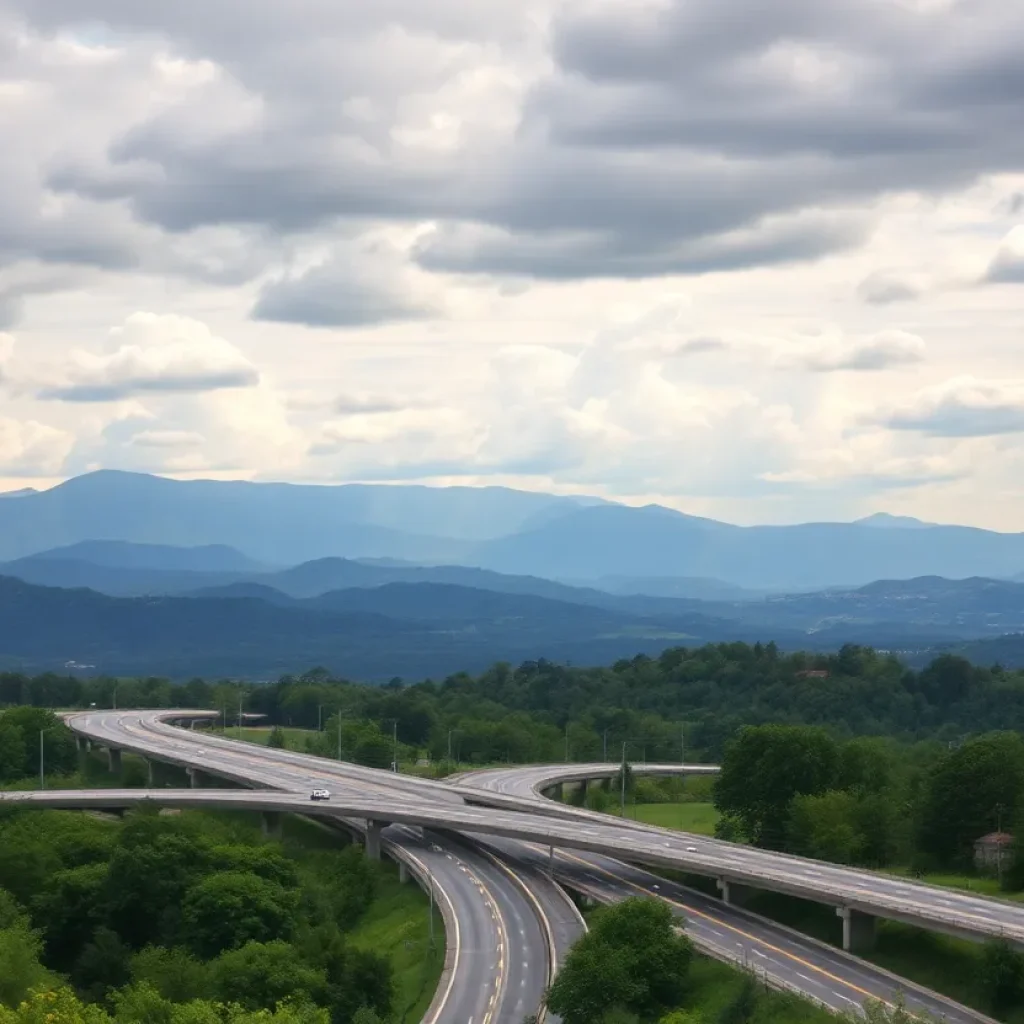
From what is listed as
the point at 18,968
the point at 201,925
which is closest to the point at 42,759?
the point at 201,925

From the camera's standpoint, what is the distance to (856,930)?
6894 cm

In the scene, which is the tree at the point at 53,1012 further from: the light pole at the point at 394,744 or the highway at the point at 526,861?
the light pole at the point at 394,744

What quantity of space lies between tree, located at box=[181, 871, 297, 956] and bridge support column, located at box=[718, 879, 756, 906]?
1900cm

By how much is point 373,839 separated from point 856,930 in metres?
36.3

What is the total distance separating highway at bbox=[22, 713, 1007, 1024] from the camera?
64562 millimetres

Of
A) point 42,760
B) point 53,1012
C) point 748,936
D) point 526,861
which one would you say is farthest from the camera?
point 42,760

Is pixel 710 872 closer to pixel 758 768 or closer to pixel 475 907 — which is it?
pixel 475 907

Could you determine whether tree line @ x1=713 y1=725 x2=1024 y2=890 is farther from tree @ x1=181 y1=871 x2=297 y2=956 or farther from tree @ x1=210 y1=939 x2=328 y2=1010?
tree @ x1=210 y1=939 x2=328 y2=1010

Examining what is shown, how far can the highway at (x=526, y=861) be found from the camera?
6456 cm

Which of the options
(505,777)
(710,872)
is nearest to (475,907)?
(710,872)

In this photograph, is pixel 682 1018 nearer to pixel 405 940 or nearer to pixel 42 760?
pixel 405 940

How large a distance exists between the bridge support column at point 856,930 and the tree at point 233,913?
22859 millimetres

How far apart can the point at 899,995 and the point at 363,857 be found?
4478 cm

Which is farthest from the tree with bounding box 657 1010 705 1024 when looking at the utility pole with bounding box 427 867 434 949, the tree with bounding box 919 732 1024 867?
the tree with bounding box 919 732 1024 867
